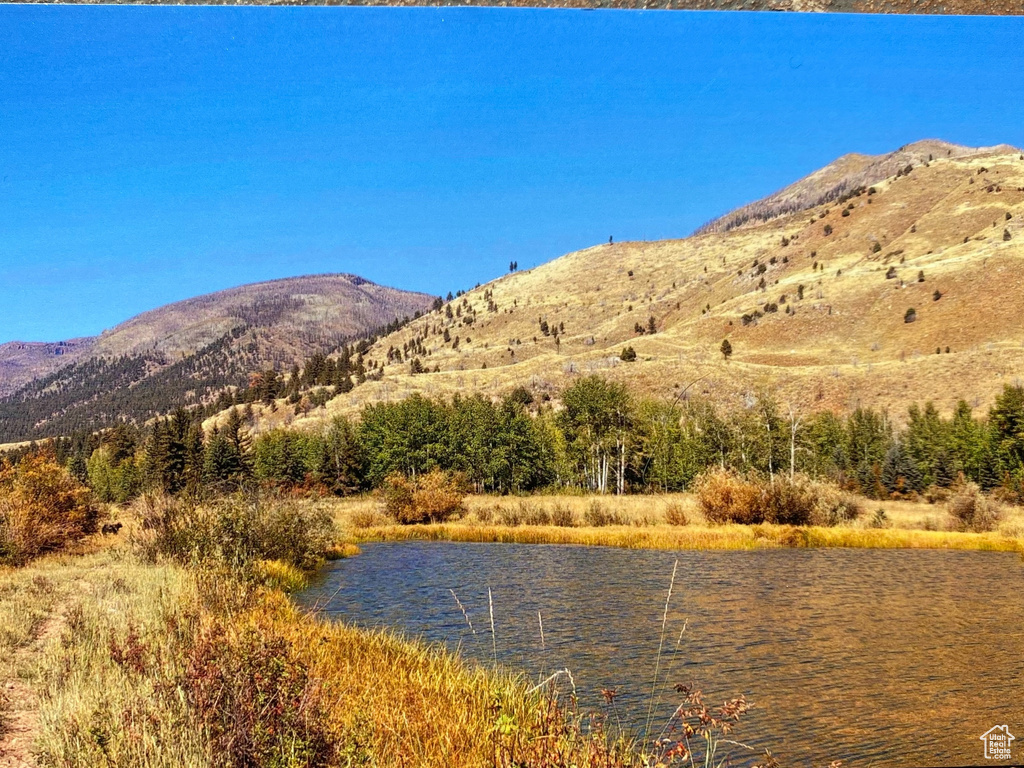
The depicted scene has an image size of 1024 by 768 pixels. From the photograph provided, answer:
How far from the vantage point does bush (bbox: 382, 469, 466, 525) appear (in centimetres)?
4403

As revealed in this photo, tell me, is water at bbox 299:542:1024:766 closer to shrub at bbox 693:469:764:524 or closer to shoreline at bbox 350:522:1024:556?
shoreline at bbox 350:522:1024:556

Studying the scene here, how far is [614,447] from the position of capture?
63.8 metres

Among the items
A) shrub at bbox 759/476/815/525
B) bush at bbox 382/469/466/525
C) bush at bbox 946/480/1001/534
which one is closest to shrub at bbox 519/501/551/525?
bush at bbox 382/469/466/525

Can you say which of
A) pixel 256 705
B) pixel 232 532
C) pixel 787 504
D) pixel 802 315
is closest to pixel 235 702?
pixel 256 705

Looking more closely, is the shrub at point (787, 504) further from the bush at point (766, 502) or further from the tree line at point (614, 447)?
the tree line at point (614, 447)

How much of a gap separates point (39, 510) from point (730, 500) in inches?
1141

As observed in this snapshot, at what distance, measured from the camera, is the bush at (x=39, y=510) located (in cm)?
1870

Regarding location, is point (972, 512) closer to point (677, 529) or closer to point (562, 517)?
point (677, 529)

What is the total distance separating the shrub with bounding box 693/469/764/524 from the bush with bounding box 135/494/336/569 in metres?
19.5

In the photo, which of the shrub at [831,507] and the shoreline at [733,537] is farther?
the shrub at [831,507]

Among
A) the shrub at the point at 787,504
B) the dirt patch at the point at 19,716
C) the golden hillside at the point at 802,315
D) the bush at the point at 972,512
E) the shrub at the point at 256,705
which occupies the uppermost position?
the golden hillside at the point at 802,315

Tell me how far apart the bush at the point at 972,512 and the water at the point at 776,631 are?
980 cm

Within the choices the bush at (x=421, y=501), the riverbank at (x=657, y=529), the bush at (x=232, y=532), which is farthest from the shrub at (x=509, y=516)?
the bush at (x=232, y=532)

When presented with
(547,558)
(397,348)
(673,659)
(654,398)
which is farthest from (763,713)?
(397,348)
